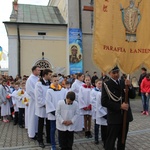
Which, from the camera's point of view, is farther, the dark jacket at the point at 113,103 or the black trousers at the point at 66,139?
the black trousers at the point at 66,139

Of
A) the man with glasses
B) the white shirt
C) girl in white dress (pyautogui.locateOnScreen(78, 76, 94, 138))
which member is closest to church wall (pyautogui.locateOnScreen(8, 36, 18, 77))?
girl in white dress (pyautogui.locateOnScreen(78, 76, 94, 138))

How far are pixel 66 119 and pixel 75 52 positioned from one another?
15.8 m

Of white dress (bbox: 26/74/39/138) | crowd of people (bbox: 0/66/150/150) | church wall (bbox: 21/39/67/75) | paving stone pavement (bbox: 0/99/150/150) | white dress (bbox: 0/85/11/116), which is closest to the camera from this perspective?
crowd of people (bbox: 0/66/150/150)

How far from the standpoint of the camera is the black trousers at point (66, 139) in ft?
16.5

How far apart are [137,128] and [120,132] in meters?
3.63

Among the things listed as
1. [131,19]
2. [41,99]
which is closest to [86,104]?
[41,99]

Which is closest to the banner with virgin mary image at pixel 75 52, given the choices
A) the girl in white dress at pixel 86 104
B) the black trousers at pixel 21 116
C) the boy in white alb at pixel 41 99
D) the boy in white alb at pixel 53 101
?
the black trousers at pixel 21 116

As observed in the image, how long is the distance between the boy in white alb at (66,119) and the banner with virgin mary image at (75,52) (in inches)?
603

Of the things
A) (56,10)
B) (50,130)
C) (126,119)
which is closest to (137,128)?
(50,130)

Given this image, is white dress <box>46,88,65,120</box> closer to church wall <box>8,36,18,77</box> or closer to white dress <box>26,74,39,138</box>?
white dress <box>26,74,39,138</box>

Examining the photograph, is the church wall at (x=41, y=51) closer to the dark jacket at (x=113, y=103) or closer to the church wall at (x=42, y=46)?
the church wall at (x=42, y=46)

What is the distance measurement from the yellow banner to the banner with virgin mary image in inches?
634

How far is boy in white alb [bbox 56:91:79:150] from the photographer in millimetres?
4977

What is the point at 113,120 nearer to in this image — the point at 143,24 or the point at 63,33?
the point at 143,24
